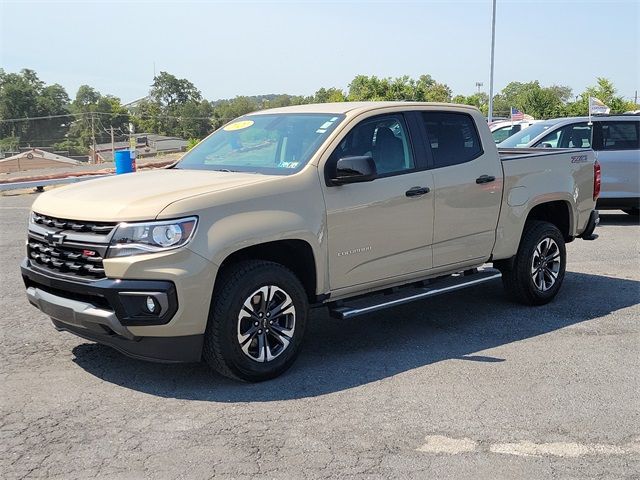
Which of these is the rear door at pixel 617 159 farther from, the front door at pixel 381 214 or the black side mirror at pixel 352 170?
the black side mirror at pixel 352 170

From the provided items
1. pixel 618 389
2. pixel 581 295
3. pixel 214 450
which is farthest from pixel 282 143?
pixel 581 295

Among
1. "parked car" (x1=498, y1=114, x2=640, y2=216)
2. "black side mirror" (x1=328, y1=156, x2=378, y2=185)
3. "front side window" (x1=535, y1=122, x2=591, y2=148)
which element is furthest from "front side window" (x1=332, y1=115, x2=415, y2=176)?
"front side window" (x1=535, y1=122, x2=591, y2=148)

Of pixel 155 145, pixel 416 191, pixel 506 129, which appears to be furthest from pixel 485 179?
pixel 155 145

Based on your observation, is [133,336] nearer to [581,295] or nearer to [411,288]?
[411,288]

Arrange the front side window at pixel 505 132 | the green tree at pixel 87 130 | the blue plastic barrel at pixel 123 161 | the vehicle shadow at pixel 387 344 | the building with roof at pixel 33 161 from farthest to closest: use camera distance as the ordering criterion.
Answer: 1. the green tree at pixel 87 130
2. the building with roof at pixel 33 161
3. the blue plastic barrel at pixel 123 161
4. the front side window at pixel 505 132
5. the vehicle shadow at pixel 387 344

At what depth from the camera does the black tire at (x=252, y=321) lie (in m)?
4.62

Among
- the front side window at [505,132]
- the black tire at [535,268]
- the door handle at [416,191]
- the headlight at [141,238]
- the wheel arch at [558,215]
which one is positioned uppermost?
the front side window at [505,132]

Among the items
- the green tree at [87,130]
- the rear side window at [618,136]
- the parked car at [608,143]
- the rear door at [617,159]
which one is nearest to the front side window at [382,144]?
the parked car at [608,143]

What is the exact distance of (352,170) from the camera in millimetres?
5129

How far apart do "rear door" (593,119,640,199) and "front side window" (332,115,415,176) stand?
748 cm

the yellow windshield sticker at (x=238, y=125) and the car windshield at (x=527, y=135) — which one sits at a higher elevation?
the yellow windshield sticker at (x=238, y=125)

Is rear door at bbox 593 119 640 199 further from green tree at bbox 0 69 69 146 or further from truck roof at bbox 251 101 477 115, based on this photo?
green tree at bbox 0 69 69 146

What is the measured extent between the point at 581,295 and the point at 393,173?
3094 mm

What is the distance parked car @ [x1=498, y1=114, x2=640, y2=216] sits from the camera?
12.1 metres
